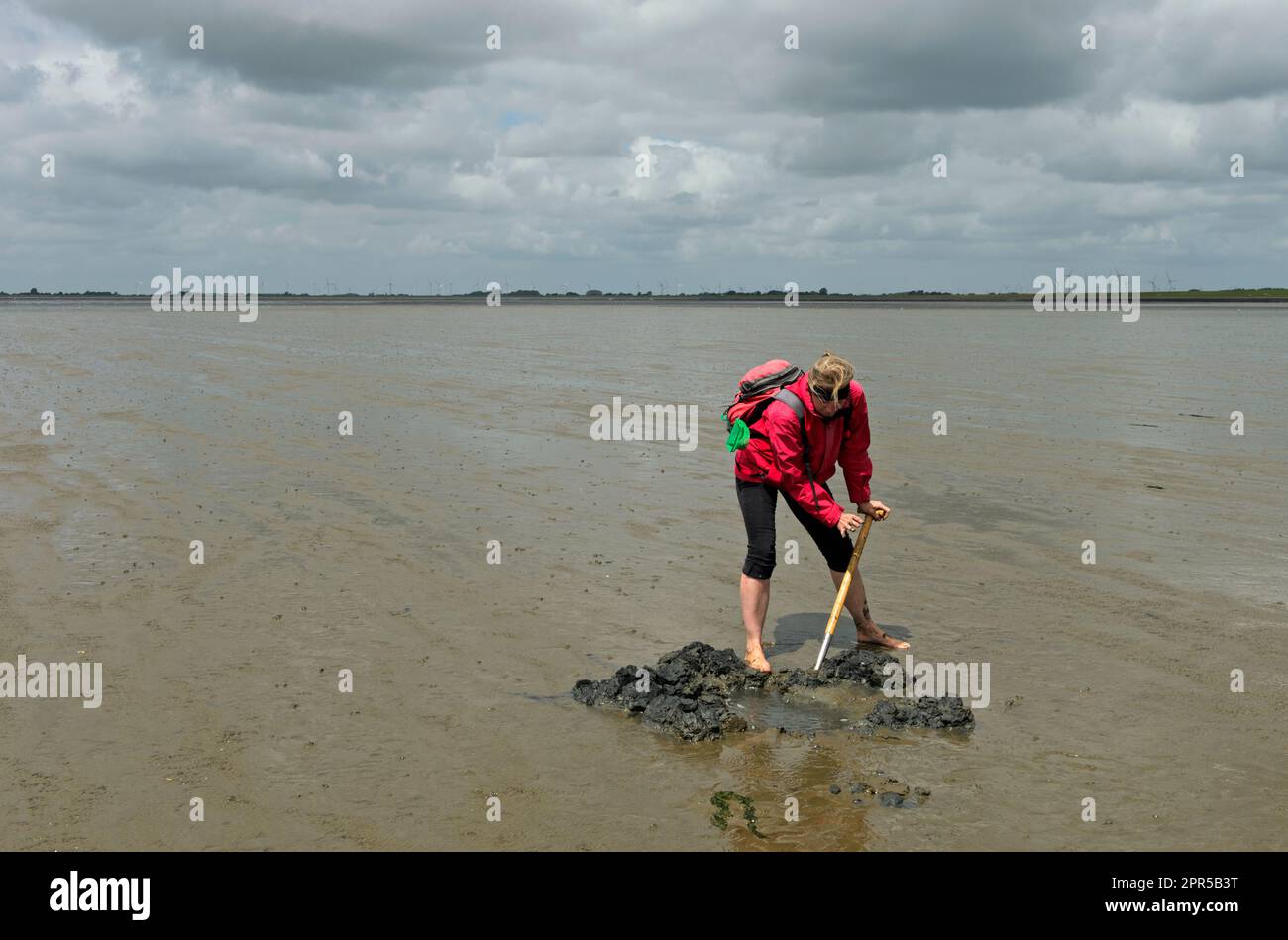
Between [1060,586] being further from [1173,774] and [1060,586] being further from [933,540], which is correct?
[1173,774]

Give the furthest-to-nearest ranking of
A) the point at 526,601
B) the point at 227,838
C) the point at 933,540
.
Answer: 1. the point at 933,540
2. the point at 526,601
3. the point at 227,838

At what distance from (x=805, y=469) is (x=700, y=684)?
1595mm

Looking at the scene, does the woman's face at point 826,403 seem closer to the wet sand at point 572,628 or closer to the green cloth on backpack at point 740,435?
the green cloth on backpack at point 740,435

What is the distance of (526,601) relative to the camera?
8.82 metres

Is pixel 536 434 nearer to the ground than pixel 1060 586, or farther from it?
farther from it

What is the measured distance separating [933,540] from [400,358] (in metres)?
26.7

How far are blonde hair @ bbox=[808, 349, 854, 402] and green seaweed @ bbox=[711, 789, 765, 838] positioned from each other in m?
2.58

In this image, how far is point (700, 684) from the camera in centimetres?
680

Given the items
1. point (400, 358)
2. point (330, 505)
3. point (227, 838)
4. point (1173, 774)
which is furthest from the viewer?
point (400, 358)

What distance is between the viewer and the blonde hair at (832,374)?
6.92m

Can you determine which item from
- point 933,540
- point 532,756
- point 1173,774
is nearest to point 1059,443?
point 933,540

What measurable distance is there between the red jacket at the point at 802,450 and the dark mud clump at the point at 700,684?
3.17 feet

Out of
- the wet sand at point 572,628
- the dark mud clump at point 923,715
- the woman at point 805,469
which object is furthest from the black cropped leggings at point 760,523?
the dark mud clump at point 923,715
